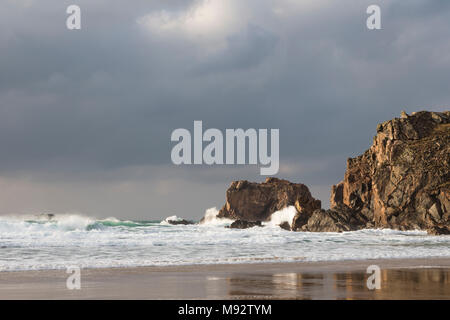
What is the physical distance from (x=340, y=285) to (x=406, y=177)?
61.3 meters

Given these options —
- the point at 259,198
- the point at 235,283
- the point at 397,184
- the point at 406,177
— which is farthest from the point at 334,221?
the point at 259,198

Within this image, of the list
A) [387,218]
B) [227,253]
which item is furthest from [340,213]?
[227,253]

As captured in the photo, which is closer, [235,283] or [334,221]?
[235,283]

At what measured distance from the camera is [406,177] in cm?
7069

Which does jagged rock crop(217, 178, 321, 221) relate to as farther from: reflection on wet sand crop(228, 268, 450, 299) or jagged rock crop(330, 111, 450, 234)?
reflection on wet sand crop(228, 268, 450, 299)

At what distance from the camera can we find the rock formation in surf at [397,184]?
67.4m

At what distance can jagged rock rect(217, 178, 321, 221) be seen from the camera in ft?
411

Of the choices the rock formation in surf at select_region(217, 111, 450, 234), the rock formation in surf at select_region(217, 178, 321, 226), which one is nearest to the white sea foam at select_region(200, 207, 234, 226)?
the rock formation in surf at select_region(217, 178, 321, 226)

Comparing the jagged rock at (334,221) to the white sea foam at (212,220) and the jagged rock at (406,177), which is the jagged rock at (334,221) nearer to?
the jagged rock at (406,177)

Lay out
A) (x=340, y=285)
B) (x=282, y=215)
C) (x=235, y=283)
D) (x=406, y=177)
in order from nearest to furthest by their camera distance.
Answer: (x=340, y=285)
(x=235, y=283)
(x=406, y=177)
(x=282, y=215)

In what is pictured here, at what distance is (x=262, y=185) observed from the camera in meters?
132

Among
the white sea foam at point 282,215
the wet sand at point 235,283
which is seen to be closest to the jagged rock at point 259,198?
the white sea foam at point 282,215

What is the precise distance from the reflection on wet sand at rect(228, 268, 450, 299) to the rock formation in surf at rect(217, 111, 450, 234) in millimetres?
46352

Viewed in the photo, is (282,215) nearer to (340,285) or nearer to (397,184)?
(397,184)
